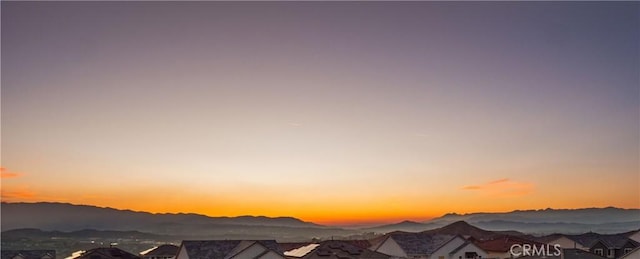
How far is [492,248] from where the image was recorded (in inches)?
1495

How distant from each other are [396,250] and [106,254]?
55.5 feet

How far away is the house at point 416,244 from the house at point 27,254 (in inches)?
763

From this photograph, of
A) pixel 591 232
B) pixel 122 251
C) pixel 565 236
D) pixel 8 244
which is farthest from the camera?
pixel 591 232

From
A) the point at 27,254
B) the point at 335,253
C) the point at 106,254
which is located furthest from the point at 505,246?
the point at 27,254

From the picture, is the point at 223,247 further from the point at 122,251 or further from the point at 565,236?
the point at 565,236

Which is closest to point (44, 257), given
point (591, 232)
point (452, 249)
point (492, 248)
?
point (452, 249)

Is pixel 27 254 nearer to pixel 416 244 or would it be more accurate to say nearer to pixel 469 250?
pixel 416 244

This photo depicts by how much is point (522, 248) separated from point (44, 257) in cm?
2785

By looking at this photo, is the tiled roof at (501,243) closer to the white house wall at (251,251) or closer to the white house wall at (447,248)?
the white house wall at (447,248)

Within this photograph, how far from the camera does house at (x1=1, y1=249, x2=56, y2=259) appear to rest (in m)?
30.0

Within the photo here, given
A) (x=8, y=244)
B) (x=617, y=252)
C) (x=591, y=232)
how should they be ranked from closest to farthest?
(x=8, y=244)
(x=617, y=252)
(x=591, y=232)

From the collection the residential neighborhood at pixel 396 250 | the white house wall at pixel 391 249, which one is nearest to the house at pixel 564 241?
the residential neighborhood at pixel 396 250

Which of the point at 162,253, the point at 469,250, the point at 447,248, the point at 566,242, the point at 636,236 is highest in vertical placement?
the point at 636,236

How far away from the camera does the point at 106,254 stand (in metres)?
31.8
